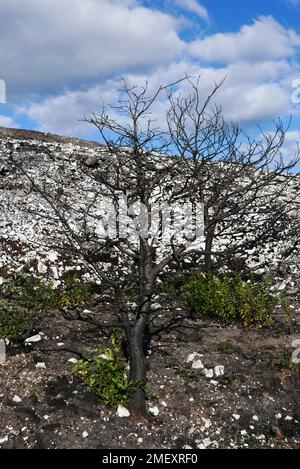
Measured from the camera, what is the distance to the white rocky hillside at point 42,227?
1098 centimetres

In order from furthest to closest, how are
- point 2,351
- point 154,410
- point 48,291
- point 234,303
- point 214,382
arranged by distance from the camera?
1. point 48,291
2. point 234,303
3. point 2,351
4. point 214,382
5. point 154,410

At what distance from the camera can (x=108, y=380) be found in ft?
20.0

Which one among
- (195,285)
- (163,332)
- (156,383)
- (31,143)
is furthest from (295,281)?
(31,143)

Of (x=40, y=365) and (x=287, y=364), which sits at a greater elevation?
(x=40, y=365)

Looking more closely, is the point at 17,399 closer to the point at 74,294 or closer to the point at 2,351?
the point at 2,351

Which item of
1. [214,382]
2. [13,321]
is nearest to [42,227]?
[13,321]

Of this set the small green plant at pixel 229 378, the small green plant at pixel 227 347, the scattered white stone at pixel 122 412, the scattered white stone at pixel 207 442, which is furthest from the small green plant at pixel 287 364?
the scattered white stone at pixel 122 412

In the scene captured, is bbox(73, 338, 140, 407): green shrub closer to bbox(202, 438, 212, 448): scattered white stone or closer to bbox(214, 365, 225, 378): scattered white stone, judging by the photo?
bbox(202, 438, 212, 448): scattered white stone

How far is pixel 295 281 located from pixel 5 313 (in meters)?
6.98

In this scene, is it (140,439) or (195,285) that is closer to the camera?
(140,439)

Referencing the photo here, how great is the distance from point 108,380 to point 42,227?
7.70 m

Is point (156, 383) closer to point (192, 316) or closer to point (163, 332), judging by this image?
point (163, 332)

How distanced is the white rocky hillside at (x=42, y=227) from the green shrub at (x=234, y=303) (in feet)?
5.66

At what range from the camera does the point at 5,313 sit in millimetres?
8047
